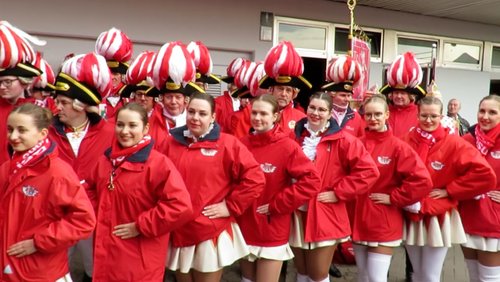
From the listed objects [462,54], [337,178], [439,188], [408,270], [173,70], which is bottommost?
[408,270]

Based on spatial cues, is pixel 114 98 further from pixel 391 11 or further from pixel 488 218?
pixel 391 11

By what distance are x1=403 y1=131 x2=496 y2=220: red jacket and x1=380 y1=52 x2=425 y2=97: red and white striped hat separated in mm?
1128

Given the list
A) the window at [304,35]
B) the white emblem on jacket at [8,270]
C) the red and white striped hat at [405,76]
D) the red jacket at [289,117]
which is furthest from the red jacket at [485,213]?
the window at [304,35]

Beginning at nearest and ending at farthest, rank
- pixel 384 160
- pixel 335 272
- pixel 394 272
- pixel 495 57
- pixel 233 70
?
pixel 384 160 → pixel 335 272 → pixel 394 272 → pixel 233 70 → pixel 495 57

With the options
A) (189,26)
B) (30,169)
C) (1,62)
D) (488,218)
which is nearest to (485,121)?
(488,218)

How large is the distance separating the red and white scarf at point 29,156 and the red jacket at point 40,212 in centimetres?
2

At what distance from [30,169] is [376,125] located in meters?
2.71

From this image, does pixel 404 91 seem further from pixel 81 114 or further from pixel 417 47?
pixel 417 47

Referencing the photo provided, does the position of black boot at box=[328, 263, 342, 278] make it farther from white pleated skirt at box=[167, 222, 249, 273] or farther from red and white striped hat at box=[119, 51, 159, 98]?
red and white striped hat at box=[119, 51, 159, 98]

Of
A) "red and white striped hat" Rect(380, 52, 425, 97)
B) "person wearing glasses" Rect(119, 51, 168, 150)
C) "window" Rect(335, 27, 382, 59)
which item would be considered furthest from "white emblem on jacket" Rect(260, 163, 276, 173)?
"window" Rect(335, 27, 382, 59)

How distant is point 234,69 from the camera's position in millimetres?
7094

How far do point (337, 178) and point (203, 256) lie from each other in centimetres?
130

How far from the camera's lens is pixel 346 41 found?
11445mm

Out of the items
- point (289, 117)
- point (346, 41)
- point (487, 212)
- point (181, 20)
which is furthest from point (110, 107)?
point (346, 41)
